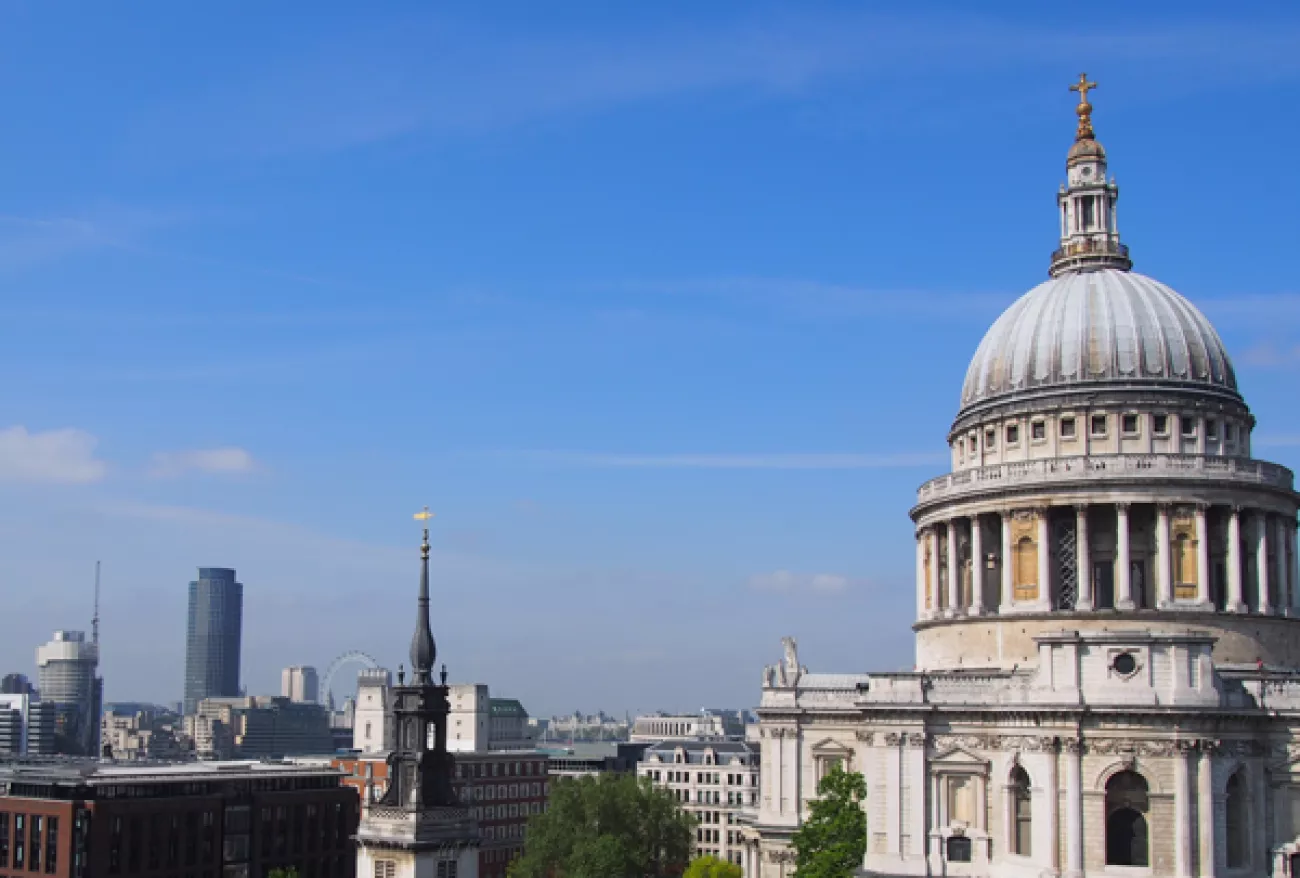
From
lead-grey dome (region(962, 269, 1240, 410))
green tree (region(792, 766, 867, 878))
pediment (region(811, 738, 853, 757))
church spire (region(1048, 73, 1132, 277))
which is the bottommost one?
green tree (region(792, 766, 867, 878))

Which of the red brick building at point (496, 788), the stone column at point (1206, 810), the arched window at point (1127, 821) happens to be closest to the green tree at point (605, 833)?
the red brick building at point (496, 788)

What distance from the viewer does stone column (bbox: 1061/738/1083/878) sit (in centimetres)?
6038

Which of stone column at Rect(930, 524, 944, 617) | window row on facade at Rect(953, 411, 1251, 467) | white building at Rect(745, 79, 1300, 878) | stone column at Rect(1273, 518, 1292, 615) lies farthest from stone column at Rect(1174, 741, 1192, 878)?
stone column at Rect(930, 524, 944, 617)

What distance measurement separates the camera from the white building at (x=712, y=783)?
148250 mm

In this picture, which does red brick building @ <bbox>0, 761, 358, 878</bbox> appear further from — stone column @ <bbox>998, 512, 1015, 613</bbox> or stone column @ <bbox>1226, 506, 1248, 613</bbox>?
stone column @ <bbox>1226, 506, 1248, 613</bbox>

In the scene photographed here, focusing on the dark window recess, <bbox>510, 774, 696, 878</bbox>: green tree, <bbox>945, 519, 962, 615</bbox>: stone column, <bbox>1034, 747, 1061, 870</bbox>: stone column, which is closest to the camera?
<bbox>1034, 747, 1061, 870</bbox>: stone column

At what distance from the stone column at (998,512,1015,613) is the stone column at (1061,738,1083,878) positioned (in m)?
12.7

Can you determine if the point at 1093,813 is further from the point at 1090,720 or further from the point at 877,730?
the point at 877,730

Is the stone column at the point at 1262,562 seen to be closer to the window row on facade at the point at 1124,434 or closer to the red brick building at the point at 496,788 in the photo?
the window row on facade at the point at 1124,434

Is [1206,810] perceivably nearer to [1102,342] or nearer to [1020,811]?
[1020,811]

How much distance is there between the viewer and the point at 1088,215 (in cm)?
8394

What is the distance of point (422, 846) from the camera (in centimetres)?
5784

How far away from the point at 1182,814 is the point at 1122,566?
1511 centimetres

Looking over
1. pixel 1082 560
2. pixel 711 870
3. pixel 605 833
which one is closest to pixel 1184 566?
pixel 1082 560
